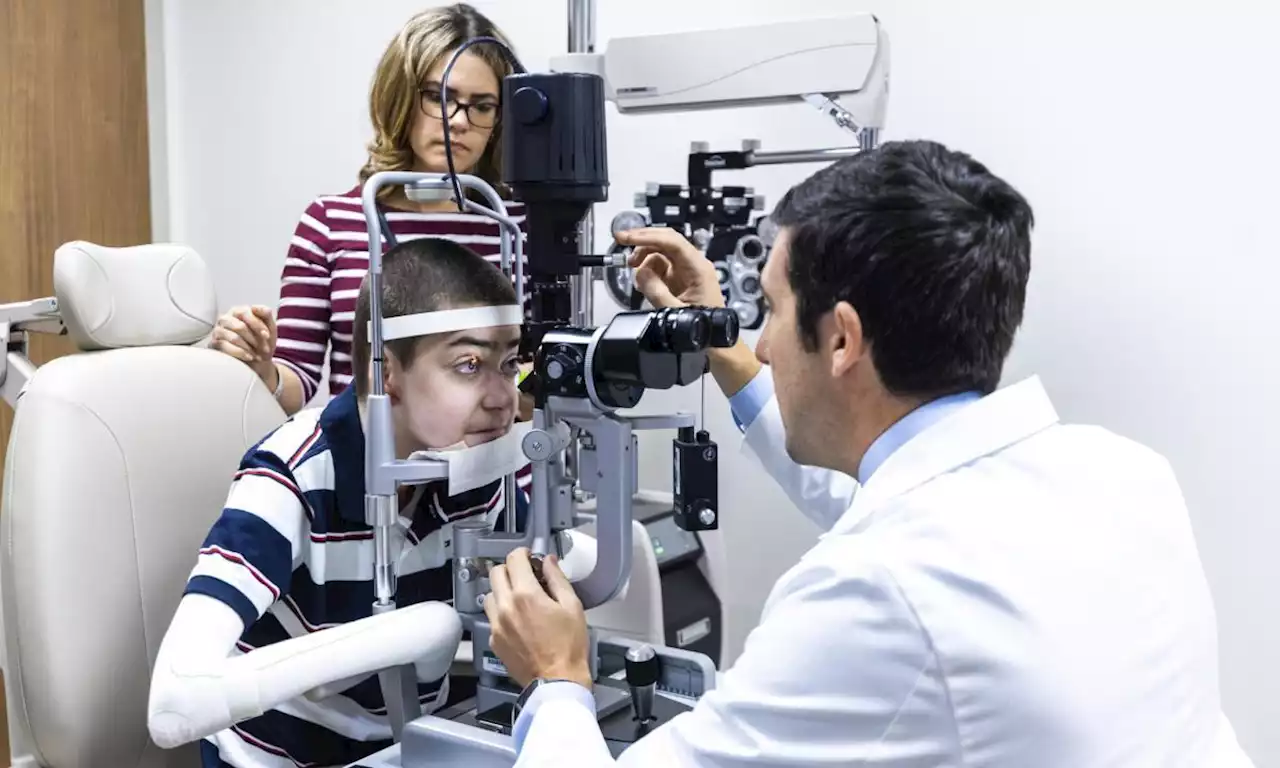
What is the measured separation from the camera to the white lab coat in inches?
31.6

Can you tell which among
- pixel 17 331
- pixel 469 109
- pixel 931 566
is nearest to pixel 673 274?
pixel 469 109

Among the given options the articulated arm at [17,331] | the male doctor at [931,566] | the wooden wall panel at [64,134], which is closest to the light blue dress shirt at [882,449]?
the male doctor at [931,566]

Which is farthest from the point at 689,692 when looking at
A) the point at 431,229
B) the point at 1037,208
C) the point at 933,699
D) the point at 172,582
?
the point at 1037,208

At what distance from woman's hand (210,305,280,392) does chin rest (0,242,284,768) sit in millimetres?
23

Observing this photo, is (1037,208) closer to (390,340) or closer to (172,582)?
(390,340)

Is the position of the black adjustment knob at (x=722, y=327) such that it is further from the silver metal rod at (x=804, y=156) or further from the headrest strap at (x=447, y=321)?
the silver metal rod at (x=804, y=156)

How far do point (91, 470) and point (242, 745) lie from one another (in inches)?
16.4

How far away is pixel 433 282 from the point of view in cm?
123

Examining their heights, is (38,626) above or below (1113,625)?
below

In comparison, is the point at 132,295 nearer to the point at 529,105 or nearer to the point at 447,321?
the point at 447,321

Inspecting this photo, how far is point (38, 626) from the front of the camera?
1360mm

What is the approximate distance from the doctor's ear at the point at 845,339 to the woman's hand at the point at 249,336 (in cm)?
94

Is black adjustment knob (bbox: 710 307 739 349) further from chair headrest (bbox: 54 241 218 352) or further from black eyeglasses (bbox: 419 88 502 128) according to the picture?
chair headrest (bbox: 54 241 218 352)

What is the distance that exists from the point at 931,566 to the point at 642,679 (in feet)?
1.11
